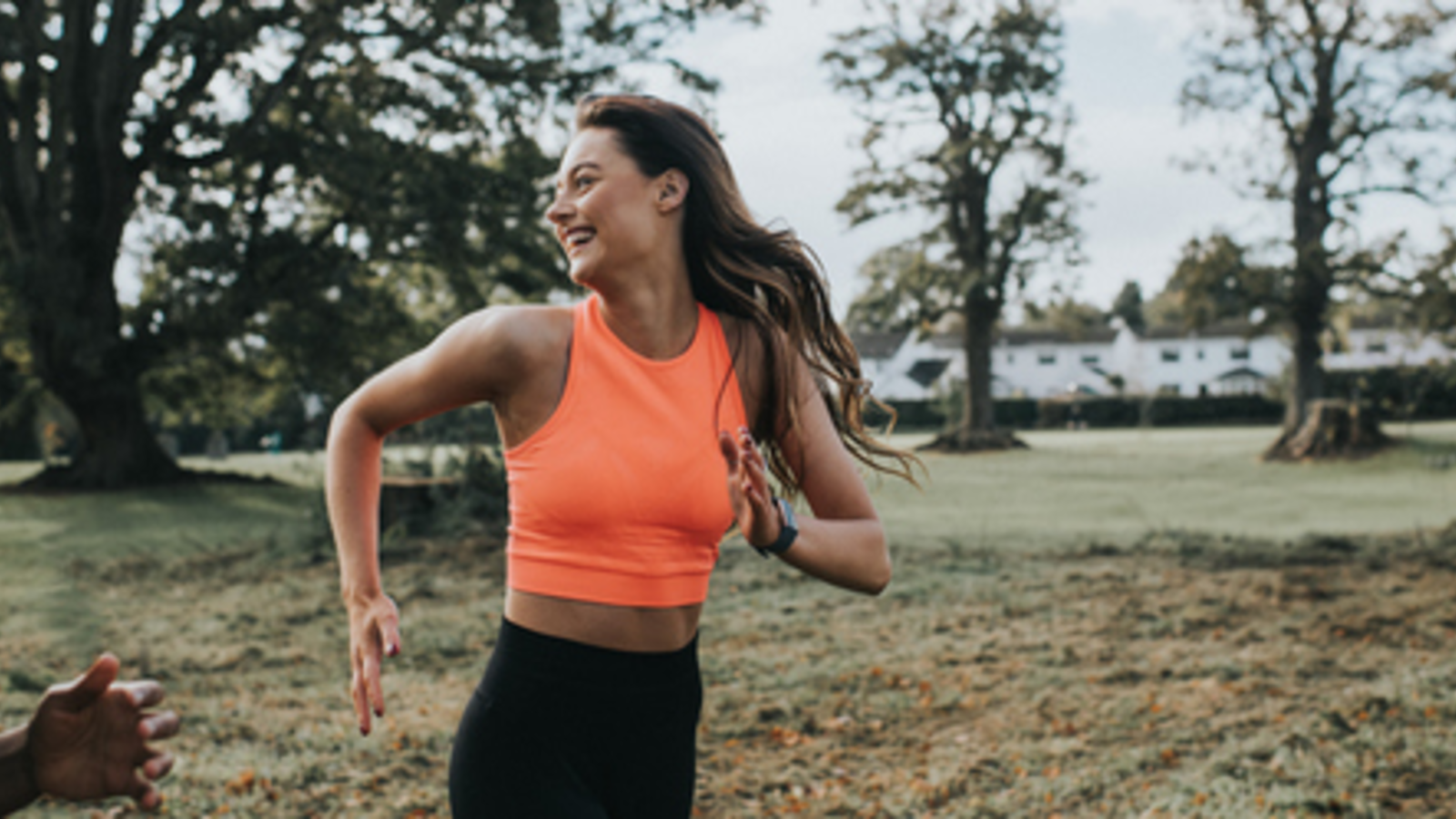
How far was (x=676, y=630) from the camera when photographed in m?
2.52

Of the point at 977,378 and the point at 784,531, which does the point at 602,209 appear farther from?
the point at 977,378

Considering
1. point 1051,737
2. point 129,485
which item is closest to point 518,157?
point 129,485

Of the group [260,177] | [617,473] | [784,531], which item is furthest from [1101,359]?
[617,473]

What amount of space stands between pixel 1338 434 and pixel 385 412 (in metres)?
30.6

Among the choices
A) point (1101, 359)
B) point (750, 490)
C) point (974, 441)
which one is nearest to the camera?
point (750, 490)

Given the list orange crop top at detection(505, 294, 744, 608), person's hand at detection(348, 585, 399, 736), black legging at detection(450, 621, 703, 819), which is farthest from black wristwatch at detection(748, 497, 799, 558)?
person's hand at detection(348, 585, 399, 736)

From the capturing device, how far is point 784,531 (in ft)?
7.70

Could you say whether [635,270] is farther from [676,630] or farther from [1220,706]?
[1220,706]

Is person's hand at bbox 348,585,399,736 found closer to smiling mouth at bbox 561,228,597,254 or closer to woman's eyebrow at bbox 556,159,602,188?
smiling mouth at bbox 561,228,597,254

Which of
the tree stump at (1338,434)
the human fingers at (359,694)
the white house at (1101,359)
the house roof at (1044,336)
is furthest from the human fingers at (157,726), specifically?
the house roof at (1044,336)

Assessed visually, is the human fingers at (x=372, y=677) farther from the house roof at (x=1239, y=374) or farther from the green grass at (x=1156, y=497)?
the house roof at (x=1239, y=374)

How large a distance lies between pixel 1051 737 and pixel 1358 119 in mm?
31172

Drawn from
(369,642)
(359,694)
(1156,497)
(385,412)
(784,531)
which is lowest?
(1156,497)

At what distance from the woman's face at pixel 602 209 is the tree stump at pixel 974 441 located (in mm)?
35283
